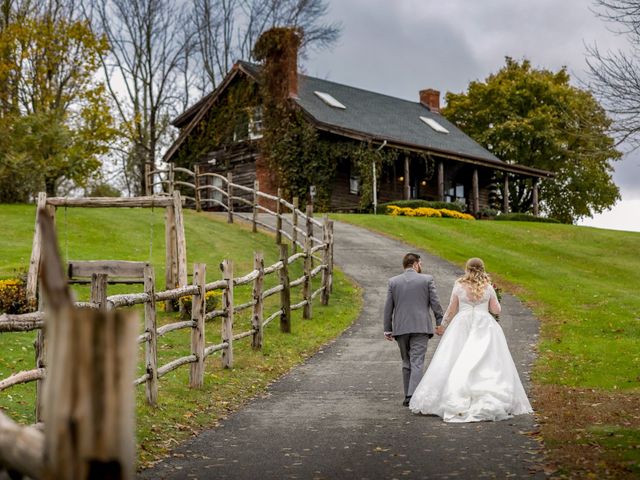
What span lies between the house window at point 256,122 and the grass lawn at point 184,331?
380 inches

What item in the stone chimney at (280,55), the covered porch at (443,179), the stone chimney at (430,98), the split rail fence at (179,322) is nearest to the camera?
the split rail fence at (179,322)

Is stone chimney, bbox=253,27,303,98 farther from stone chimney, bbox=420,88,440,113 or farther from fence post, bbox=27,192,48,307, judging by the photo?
fence post, bbox=27,192,48,307

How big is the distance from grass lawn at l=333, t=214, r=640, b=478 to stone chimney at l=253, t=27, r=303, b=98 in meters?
7.91

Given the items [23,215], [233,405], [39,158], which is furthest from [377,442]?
[39,158]

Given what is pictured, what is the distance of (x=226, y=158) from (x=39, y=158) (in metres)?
10.9

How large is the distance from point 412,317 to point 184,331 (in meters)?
6.70

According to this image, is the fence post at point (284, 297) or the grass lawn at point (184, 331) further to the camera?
the fence post at point (284, 297)

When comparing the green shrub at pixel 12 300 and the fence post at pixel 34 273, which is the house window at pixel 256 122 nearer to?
the fence post at pixel 34 273

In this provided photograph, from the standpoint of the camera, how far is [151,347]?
970cm

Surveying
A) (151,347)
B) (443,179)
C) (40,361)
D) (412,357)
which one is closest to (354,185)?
(443,179)

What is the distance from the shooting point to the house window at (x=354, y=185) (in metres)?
40.1

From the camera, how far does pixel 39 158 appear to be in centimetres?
3241

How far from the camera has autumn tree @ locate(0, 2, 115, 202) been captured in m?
32.2

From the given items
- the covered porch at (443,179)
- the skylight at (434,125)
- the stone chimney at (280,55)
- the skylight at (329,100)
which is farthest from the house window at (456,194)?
the stone chimney at (280,55)
